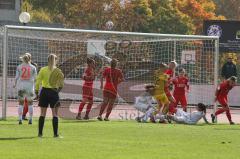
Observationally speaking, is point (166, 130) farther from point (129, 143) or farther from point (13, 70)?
point (13, 70)

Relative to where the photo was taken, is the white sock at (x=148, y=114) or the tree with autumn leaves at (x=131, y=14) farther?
the tree with autumn leaves at (x=131, y=14)

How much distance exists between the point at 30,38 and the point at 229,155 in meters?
14.4

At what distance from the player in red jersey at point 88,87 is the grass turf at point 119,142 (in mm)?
3036

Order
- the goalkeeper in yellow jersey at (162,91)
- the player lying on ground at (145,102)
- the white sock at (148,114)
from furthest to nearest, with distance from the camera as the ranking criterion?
the player lying on ground at (145,102), the goalkeeper in yellow jersey at (162,91), the white sock at (148,114)

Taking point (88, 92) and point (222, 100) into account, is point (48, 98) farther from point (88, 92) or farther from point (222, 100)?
point (222, 100)

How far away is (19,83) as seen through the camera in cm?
2312

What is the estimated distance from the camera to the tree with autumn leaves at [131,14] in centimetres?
6456

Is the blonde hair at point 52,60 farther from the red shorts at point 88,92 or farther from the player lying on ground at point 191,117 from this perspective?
the red shorts at point 88,92

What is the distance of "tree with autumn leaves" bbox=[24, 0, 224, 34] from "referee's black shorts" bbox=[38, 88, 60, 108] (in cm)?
4522

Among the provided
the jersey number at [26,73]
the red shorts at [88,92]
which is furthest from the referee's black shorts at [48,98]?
the red shorts at [88,92]

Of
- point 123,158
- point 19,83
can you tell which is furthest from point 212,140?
point 19,83

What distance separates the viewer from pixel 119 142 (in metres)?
16.9

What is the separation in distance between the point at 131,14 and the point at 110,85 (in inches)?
1539

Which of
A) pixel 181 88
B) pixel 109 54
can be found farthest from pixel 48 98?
pixel 109 54
